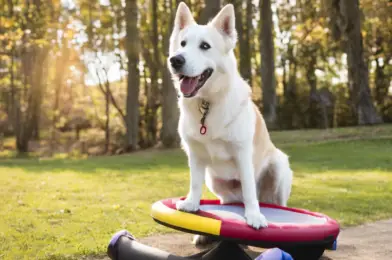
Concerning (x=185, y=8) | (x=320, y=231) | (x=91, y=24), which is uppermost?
(x=91, y=24)

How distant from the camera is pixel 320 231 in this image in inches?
153

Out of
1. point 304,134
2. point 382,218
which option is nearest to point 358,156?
point 304,134

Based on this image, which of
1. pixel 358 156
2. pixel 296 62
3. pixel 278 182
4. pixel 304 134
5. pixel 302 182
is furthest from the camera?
pixel 296 62

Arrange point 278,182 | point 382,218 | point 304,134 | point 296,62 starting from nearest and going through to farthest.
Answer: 1. point 278,182
2. point 382,218
3. point 304,134
4. point 296,62

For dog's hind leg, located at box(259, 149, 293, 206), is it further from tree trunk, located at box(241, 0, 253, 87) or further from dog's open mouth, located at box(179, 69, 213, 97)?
tree trunk, located at box(241, 0, 253, 87)

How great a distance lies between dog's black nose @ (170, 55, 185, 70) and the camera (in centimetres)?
387

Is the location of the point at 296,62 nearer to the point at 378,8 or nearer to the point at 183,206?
the point at 378,8

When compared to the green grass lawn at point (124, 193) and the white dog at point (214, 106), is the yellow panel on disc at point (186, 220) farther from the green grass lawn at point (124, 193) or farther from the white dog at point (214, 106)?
the green grass lawn at point (124, 193)

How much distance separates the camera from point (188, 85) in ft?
13.1

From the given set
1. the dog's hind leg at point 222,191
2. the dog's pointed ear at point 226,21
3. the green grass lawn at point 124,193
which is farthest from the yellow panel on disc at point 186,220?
the dog's pointed ear at point 226,21

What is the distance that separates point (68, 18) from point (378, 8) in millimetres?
14898

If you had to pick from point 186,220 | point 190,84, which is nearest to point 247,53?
point 190,84

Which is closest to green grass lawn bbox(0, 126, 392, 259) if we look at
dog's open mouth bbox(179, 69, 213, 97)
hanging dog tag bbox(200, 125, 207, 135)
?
hanging dog tag bbox(200, 125, 207, 135)

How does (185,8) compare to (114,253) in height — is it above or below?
above
